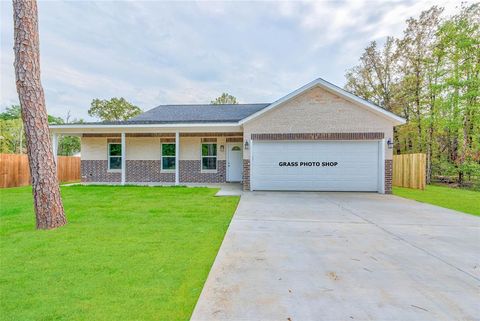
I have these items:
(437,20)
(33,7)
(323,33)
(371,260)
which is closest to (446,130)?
(437,20)

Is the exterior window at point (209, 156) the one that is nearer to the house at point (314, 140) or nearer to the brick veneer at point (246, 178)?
the house at point (314, 140)

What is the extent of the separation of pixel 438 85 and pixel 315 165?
40.8 feet

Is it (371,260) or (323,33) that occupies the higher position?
(323,33)

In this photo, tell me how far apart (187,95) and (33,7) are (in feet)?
66.6

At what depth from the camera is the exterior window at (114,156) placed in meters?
14.4

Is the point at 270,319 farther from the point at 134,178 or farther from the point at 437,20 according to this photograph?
the point at 437,20

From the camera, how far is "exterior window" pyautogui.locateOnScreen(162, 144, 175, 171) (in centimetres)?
1437

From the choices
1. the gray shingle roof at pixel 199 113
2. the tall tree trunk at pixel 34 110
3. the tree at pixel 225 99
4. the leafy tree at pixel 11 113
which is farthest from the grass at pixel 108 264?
the leafy tree at pixel 11 113

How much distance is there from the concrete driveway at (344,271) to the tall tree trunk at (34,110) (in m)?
3.74

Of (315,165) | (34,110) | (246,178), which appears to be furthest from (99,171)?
(315,165)

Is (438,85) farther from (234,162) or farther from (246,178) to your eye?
(246,178)

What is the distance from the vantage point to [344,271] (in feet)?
10.4

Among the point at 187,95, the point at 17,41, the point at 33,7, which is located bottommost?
the point at 17,41

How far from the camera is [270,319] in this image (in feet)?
7.09
